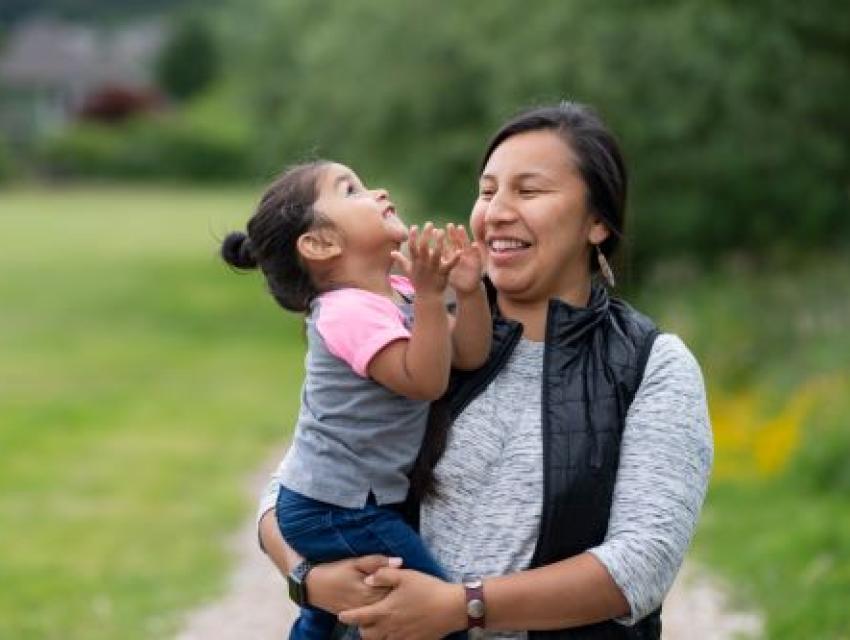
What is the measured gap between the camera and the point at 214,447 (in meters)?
13.6

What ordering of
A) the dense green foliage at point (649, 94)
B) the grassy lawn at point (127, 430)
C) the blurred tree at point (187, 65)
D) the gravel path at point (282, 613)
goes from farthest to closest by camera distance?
the blurred tree at point (187, 65) < the dense green foliage at point (649, 94) < the grassy lawn at point (127, 430) < the gravel path at point (282, 613)

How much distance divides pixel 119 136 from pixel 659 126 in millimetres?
67483

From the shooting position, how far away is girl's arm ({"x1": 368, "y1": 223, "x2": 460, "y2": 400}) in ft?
8.69

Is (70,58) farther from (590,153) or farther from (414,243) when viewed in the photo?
(414,243)

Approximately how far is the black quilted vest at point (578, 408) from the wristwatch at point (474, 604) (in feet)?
0.37

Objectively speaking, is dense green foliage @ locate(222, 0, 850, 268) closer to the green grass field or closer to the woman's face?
the green grass field

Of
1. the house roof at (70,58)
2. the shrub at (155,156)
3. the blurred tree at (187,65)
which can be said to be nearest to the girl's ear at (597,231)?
the shrub at (155,156)

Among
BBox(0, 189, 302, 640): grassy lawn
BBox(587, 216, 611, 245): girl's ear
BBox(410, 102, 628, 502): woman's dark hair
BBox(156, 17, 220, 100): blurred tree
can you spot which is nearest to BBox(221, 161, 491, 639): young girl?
BBox(410, 102, 628, 502): woman's dark hair

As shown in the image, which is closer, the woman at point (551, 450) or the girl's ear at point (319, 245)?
the woman at point (551, 450)

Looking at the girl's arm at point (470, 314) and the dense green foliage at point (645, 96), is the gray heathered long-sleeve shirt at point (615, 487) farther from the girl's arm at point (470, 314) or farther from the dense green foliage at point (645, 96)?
the dense green foliage at point (645, 96)

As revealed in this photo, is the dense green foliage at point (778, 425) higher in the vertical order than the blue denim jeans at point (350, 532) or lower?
higher

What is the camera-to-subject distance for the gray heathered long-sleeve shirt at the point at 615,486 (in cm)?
276

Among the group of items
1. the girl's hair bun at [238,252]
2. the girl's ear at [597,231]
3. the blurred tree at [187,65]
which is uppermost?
the blurred tree at [187,65]

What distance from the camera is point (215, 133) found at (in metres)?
78.8
